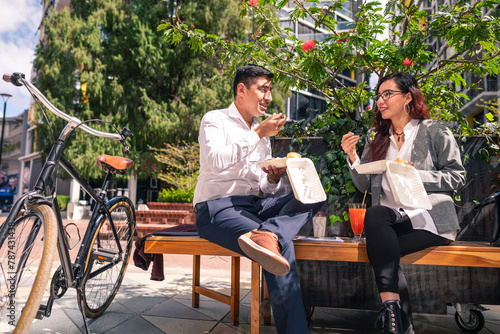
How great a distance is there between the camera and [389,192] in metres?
2.28

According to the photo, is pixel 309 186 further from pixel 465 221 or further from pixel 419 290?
pixel 465 221

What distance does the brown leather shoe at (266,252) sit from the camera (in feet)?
5.32

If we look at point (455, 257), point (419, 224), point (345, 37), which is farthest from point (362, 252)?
point (345, 37)

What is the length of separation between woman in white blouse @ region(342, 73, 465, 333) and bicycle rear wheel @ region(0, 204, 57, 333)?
1.52 metres

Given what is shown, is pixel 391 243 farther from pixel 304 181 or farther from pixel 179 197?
pixel 179 197

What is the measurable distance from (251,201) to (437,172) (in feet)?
3.50

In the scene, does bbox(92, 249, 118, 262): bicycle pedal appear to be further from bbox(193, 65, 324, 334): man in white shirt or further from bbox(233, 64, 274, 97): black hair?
bbox(233, 64, 274, 97): black hair

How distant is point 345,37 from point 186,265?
3686mm

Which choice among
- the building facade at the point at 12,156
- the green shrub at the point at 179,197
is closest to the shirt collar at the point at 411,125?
the green shrub at the point at 179,197

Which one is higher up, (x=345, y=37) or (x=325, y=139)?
(x=345, y=37)

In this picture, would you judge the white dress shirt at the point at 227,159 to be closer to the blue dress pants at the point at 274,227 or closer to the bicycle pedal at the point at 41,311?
the blue dress pants at the point at 274,227

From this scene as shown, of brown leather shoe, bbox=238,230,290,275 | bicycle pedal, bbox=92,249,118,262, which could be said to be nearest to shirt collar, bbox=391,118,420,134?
brown leather shoe, bbox=238,230,290,275

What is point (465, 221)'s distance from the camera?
8.74 ft

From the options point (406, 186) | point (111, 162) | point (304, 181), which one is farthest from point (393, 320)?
point (111, 162)
